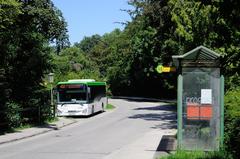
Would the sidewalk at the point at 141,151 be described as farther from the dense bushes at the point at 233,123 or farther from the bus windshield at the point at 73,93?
the bus windshield at the point at 73,93

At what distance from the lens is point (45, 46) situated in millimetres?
31734

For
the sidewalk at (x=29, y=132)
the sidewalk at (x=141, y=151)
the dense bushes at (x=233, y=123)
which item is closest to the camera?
the dense bushes at (x=233, y=123)

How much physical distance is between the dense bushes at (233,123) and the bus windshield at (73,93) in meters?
24.3

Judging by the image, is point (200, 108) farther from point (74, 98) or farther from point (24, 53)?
point (74, 98)

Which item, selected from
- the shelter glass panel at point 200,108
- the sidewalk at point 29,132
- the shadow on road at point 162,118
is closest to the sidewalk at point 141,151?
the shelter glass panel at point 200,108

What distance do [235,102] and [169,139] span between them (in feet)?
17.9

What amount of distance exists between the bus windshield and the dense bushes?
24.3 meters

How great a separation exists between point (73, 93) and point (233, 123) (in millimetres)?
27637

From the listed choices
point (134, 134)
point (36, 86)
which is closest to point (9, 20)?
point (36, 86)

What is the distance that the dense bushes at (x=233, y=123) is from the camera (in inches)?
488

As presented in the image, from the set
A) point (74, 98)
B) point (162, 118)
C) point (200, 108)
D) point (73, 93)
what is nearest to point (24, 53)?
point (73, 93)

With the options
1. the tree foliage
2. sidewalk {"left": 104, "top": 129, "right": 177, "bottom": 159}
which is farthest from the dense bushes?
the tree foliage

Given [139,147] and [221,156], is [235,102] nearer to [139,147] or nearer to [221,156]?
[221,156]

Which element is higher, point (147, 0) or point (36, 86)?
point (147, 0)
